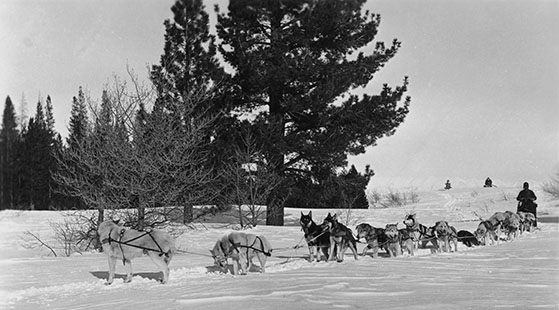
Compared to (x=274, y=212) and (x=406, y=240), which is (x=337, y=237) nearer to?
(x=406, y=240)

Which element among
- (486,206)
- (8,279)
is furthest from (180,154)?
(486,206)

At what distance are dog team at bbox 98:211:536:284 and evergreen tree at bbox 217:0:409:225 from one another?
7.33 metres

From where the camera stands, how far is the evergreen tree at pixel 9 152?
4772 cm

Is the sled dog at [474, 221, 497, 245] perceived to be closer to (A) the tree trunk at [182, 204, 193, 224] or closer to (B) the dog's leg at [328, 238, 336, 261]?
(B) the dog's leg at [328, 238, 336, 261]

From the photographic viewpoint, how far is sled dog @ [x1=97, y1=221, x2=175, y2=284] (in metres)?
9.07

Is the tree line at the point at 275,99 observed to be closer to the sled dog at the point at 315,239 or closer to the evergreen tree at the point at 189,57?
the evergreen tree at the point at 189,57

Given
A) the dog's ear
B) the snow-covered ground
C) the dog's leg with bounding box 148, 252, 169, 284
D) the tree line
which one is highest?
the tree line

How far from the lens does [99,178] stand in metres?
16.8

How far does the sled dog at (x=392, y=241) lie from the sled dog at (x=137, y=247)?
17.6ft

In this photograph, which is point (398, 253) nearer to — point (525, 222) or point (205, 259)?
point (205, 259)

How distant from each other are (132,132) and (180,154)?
1563 millimetres

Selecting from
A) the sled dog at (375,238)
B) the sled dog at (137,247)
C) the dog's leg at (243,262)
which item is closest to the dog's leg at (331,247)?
the sled dog at (375,238)

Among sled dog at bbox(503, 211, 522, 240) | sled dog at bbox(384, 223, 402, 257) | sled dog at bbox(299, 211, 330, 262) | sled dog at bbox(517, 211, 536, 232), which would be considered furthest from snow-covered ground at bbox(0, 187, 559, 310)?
sled dog at bbox(517, 211, 536, 232)

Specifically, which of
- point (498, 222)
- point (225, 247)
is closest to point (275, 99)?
point (498, 222)
